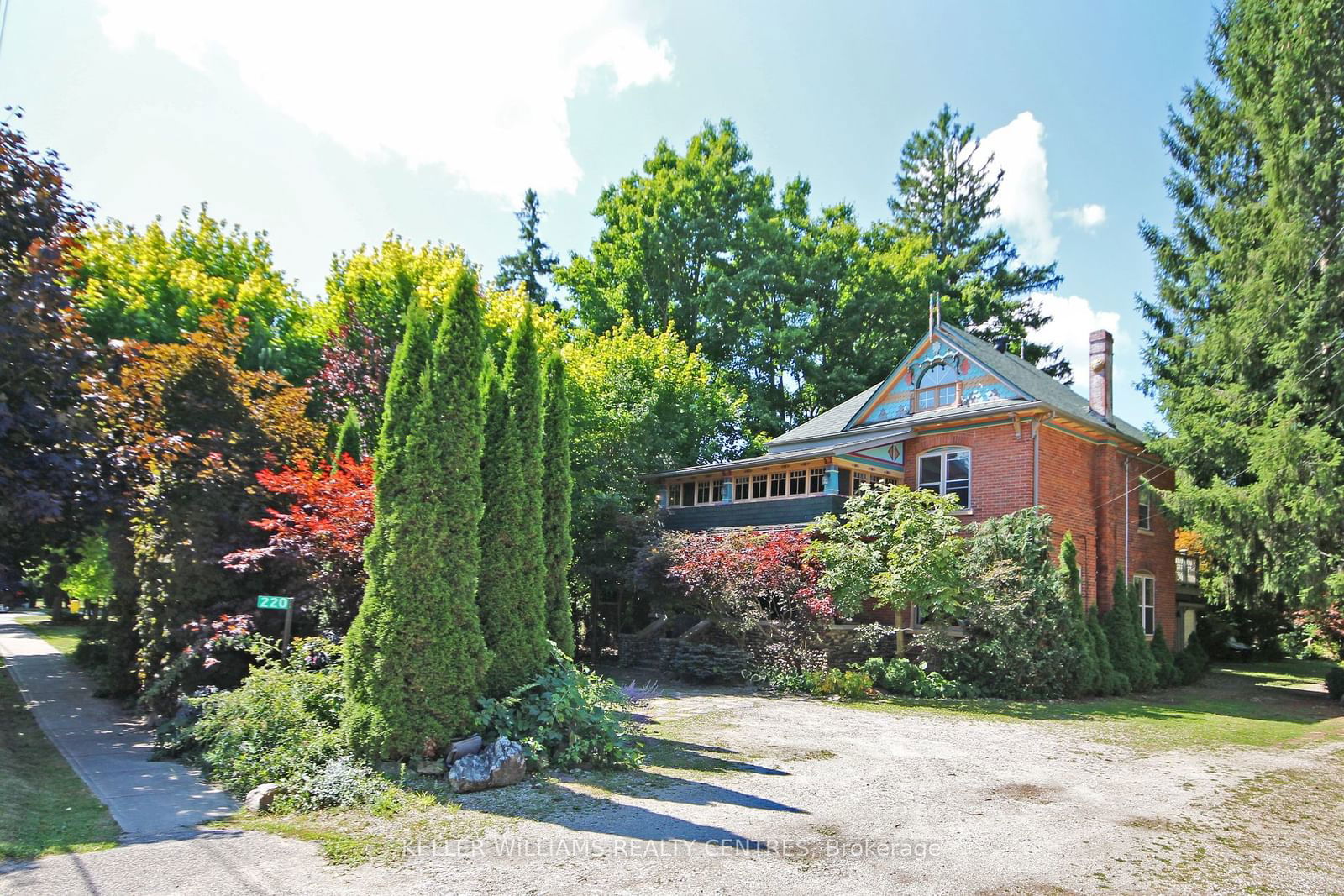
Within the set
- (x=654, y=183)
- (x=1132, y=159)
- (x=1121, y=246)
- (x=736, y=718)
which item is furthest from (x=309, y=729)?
(x=654, y=183)

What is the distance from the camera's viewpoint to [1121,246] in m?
25.2

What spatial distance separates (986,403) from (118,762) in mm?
19182

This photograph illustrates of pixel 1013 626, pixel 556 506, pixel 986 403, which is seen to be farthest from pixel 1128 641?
pixel 556 506

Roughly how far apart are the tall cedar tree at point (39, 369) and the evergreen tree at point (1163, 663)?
2312 centimetres

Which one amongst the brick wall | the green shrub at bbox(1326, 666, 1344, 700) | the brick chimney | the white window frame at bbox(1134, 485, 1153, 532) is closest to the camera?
the green shrub at bbox(1326, 666, 1344, 700)

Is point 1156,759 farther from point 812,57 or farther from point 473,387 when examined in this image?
point 812,57

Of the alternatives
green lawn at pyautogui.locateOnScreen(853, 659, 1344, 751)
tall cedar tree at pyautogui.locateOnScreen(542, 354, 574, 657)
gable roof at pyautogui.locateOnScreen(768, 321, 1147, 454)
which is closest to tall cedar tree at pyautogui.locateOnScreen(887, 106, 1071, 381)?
gable roof at pyautogui.locateOnScreen(768, 321, 1147, 454)

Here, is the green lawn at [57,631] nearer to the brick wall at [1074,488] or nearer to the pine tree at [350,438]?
the pine tree at [350,438]

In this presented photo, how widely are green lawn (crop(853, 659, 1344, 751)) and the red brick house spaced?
3554mm

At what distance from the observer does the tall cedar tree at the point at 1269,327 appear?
17.9 m

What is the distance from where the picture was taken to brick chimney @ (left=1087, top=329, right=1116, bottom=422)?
2278cm

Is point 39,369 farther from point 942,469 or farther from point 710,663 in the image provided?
point 942,469

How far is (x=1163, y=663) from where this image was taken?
21047mm

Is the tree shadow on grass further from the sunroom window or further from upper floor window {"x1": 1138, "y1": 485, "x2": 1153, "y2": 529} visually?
the sunroom window
